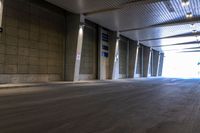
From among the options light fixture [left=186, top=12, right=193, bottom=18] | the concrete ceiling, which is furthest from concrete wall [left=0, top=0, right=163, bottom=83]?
light fixture [left=186, top=12, right=193, bottom=18]

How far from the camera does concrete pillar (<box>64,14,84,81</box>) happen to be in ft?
73.6

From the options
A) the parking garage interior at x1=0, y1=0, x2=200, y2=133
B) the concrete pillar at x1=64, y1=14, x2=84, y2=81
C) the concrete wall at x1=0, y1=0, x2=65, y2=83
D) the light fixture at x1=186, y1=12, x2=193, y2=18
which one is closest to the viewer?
the parking garage interior at x1=0, y1=0, x2=200, y2=133

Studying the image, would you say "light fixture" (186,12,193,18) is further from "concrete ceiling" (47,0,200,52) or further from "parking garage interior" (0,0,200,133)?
"concrete ceiling" (47,0,200,52)

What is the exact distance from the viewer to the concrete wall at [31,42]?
16781 millimetres

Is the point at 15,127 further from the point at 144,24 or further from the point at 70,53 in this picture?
the point at 144,24

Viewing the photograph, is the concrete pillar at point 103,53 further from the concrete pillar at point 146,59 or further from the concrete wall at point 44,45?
the concrete pillar at point 146,59

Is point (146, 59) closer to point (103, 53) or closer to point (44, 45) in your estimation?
point (103, 53)

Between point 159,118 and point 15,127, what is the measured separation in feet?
9.58

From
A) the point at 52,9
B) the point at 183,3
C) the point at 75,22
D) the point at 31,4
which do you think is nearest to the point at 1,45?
the point at 31,4

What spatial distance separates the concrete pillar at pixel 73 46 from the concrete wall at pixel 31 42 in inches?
24.2

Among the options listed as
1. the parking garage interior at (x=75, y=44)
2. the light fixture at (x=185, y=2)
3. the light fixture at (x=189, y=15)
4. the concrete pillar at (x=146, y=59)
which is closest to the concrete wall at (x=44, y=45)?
the parking garage interior at (x=75, y=44)

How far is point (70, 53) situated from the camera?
22.7 m

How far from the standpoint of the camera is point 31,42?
18.9 metres

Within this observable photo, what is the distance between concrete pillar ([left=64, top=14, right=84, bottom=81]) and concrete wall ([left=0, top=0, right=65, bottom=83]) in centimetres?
61
